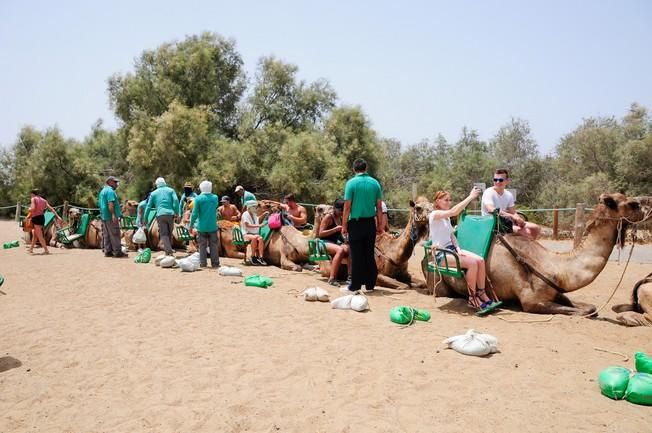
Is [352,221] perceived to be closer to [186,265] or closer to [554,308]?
[554,308]

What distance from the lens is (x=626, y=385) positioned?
352 centimetres

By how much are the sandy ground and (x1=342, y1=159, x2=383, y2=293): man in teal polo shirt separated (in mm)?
614

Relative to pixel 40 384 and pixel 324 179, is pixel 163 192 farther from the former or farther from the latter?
pixel 324 179

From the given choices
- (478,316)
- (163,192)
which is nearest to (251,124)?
(163,192)

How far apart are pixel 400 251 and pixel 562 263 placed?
8.05ft

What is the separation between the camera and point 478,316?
5906 millimetres

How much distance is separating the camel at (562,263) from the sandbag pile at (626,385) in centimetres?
225

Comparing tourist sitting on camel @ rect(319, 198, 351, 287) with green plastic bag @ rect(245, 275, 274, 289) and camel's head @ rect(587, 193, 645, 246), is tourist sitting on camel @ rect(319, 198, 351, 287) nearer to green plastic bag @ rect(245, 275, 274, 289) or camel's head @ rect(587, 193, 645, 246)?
green plastic bag @ rect(245, 275, 274, 289)

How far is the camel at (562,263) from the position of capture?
19.0 feet

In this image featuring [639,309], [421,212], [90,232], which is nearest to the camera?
[639,309]

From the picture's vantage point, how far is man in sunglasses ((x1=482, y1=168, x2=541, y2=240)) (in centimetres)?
642

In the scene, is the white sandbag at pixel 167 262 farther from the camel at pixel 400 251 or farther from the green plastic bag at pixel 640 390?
the green plastic bag at pixel 640 390

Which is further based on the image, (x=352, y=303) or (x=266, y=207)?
(x=266, y=207)

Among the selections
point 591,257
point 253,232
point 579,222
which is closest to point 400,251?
→ point 591,257
